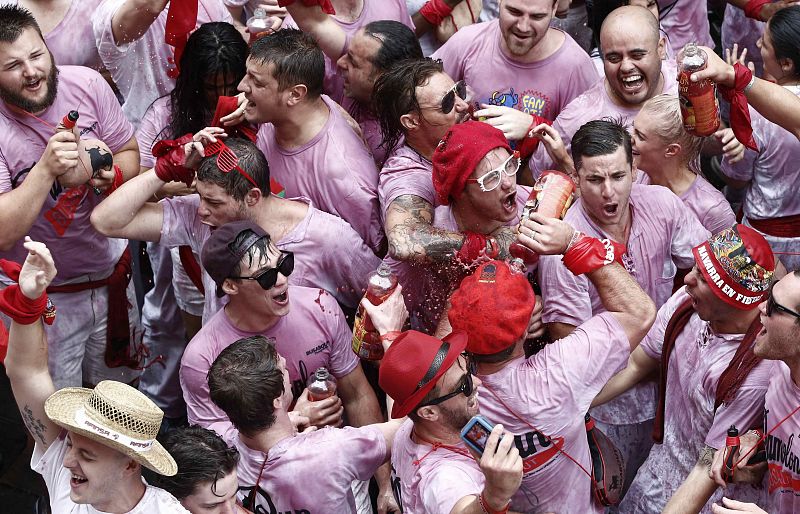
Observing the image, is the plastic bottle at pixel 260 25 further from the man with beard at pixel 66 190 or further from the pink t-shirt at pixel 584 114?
the pink t-shirt at pixel 584 114

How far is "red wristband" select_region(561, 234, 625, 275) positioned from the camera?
14.4 feet

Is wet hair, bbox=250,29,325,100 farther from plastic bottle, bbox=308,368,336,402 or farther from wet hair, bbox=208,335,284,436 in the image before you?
wet hair, bbox=208,335,284,436

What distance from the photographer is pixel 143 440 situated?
12.4ft

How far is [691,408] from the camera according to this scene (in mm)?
4648

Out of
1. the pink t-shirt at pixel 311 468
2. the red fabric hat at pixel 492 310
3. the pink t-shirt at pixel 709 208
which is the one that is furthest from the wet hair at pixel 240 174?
the pink t-shirt at pixel 709 208

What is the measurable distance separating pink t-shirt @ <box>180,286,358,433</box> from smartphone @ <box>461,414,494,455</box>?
1.55 metres

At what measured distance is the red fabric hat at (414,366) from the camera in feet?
13.0

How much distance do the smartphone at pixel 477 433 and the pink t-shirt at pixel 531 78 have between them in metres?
2.89

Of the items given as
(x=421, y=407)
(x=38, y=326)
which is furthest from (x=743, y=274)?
(x=38, y=326)

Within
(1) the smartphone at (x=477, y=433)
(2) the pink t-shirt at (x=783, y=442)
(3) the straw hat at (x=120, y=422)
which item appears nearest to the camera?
(1) the smartphone at (x=477, y=433)

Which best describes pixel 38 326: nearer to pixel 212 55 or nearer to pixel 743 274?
pixel 212 55

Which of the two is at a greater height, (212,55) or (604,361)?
(212,55)

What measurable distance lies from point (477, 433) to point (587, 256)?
106 centimetres

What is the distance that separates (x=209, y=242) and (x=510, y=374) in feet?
5.11
